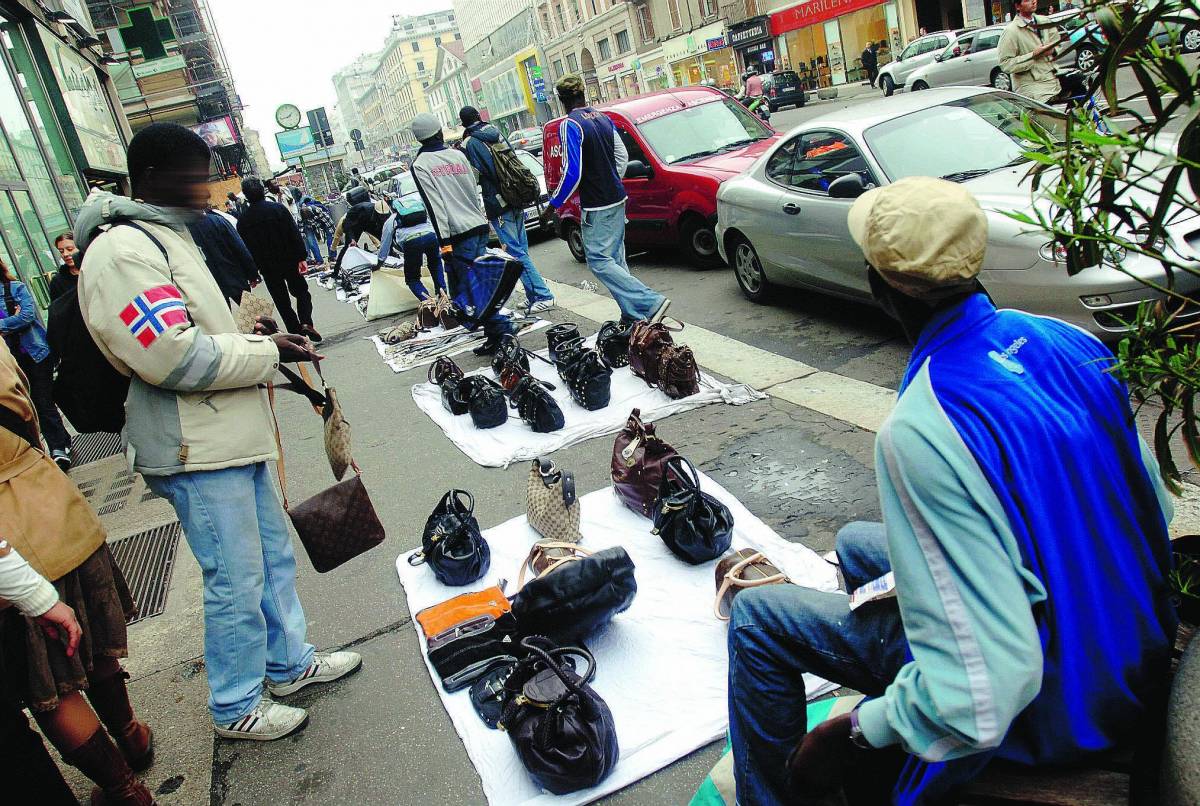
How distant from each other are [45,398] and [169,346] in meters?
5.37

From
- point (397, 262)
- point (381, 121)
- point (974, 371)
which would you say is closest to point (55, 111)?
point (397, 262)

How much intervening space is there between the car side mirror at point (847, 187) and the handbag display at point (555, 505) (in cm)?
325

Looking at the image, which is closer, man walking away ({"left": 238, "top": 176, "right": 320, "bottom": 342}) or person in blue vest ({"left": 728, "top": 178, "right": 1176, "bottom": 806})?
person in blue vest ({"left": 728, "top": 178, "right": 1176, "bottom": 806})

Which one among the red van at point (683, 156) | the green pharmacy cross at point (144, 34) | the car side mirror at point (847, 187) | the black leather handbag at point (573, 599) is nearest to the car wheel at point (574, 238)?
the red van at point (683, 156)

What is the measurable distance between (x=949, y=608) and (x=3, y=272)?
7.69m

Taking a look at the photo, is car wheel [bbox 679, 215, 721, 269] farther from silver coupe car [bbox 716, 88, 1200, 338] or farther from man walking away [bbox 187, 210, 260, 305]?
man walking away [bbox 187, 210, 260, 305]

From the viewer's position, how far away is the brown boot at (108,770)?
8.23 feet

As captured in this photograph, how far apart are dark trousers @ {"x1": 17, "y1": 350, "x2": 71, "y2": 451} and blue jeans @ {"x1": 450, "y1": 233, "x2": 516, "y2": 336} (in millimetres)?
3480

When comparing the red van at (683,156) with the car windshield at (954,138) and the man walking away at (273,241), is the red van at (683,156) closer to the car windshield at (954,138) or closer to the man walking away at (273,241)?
the car windshield at (954,138)

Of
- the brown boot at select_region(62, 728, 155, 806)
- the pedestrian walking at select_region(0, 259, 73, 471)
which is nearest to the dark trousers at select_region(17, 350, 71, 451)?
the pedestrian walking at select_region(0, 259, 73, 471)

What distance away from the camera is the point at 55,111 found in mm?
13164

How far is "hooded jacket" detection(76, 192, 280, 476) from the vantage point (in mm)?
2480

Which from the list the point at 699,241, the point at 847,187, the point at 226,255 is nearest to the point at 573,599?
the point at 847,187

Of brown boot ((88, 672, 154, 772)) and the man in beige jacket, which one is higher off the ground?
the man in beige jacket
